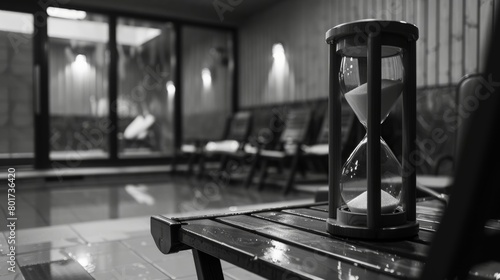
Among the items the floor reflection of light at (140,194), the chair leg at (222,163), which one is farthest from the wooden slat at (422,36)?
the floor reflection of light at (140,194)

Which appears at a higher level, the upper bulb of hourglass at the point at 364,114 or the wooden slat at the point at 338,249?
the upper bulb of hourglass at the point at 364,114

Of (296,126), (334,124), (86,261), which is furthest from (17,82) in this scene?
(334,124)

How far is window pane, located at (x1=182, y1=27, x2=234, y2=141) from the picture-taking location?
24.4 ft

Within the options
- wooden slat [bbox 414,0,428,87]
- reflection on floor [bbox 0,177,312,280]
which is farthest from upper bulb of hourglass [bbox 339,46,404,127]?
wooden slat [bbox 414,0,428,87]

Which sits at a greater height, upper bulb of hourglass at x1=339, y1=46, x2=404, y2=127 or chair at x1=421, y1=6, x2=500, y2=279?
upper bulb of hourglass at x1=339, y1=46, x2=404, y2=127

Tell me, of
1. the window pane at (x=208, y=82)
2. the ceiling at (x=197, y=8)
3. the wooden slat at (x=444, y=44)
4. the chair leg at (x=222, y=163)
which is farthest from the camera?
the window pane at (x=208, y=82)

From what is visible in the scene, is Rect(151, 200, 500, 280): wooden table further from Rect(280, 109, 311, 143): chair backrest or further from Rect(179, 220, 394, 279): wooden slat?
Rect(280, 109, 311, 143): chair backrest

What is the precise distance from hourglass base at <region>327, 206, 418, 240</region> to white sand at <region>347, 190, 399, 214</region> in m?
0.02

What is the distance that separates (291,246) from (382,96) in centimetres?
28

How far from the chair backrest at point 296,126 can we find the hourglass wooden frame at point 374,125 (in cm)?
426

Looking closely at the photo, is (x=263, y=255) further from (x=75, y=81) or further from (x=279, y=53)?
(x=75, y=81)

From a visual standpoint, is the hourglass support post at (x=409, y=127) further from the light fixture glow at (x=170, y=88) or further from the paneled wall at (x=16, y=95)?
the light fixture glow at (x=170, y=88)

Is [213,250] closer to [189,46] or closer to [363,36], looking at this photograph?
[363,36]

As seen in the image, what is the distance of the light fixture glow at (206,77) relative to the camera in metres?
7.54
